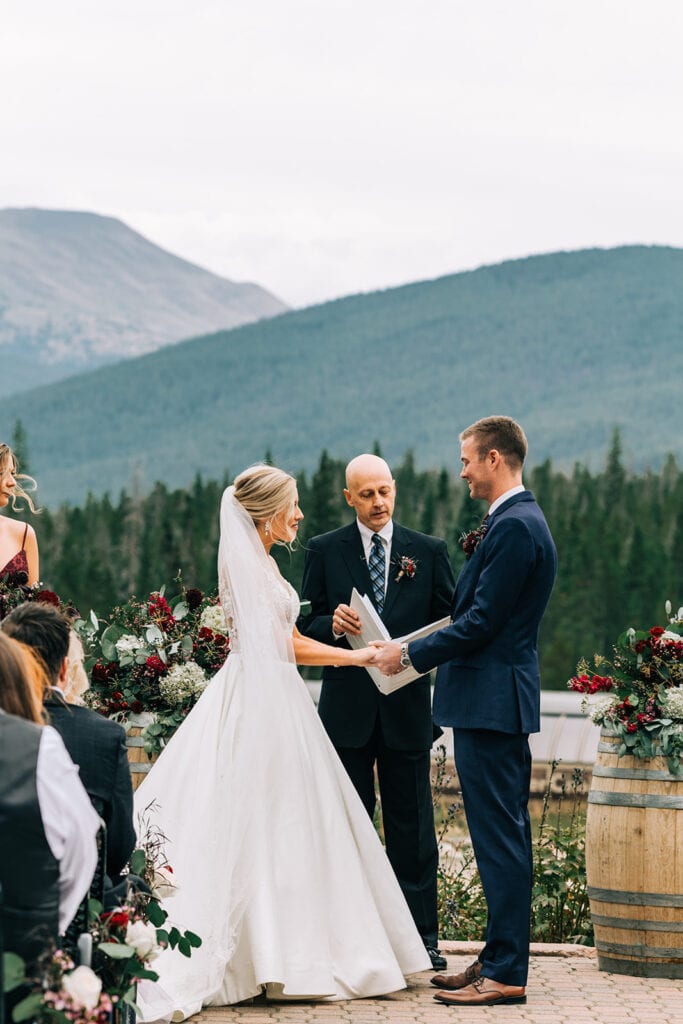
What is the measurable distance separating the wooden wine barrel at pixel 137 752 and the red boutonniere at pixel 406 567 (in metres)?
1.37

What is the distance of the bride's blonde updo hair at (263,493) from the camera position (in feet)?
21.0

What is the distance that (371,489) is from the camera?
698 centimetres

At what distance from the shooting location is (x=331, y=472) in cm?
8169

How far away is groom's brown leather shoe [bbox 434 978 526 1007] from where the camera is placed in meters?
6.09

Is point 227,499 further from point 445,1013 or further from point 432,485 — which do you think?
point 432,485

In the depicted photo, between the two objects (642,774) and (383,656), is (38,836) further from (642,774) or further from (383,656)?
(642,774)

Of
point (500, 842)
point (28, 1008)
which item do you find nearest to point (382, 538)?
point (500, 842)

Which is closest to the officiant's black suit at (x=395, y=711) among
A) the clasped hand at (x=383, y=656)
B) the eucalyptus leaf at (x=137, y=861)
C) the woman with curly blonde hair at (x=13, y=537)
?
the clasped hand at (x=383, y=656)

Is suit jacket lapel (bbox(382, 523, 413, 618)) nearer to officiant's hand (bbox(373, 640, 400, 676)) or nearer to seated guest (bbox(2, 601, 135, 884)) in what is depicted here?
officiant's hand (bbox(373, 640, 400, 676))

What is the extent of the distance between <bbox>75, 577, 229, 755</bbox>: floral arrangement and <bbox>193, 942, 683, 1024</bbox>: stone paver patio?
1.71 metres

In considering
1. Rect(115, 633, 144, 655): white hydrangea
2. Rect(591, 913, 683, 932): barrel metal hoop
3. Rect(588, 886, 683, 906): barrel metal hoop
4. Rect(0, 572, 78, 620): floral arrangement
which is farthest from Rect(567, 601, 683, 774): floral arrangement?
Rect(0, 572, 78, 620): floral arrangement

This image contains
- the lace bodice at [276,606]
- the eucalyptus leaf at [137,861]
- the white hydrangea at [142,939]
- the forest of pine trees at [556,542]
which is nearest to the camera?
the white hydrangea at [142,939]

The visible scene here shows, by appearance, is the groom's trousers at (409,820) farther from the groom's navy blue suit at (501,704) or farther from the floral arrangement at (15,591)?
the floral arrangement at (15,591)

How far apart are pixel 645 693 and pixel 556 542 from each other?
80.2 metres
